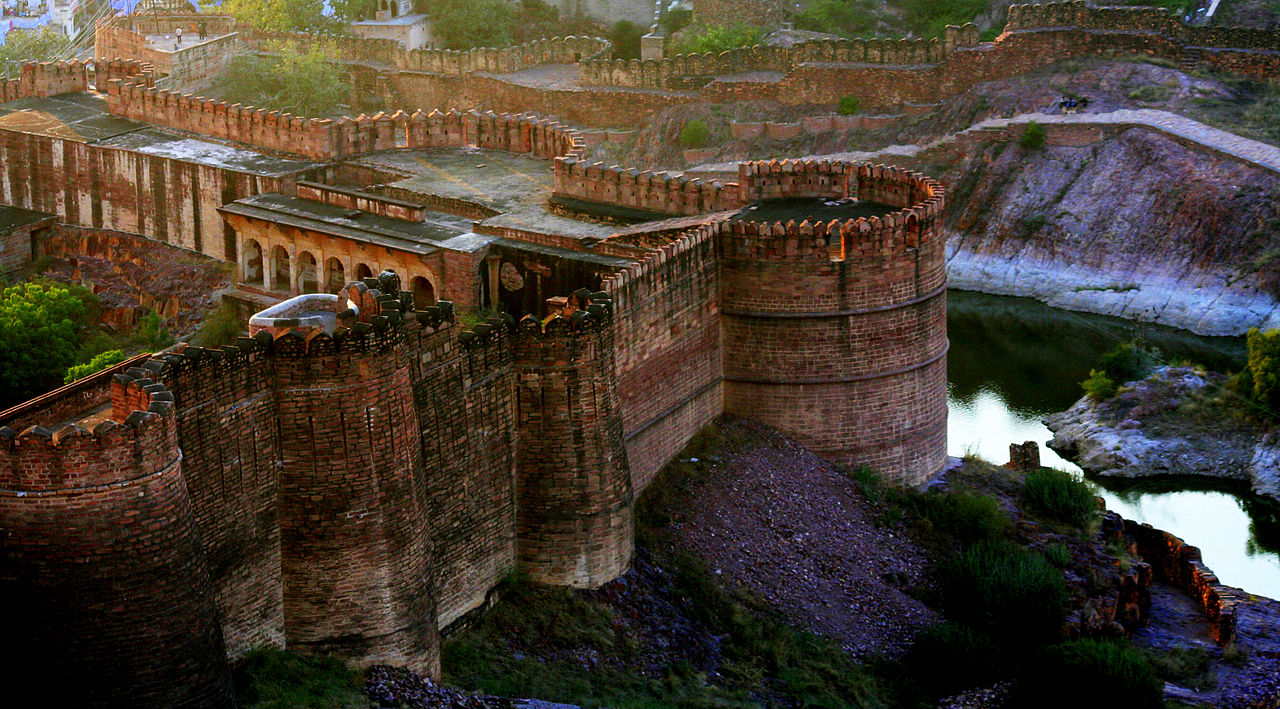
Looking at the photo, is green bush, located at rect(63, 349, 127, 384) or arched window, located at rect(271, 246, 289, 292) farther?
arched window, located at rect(271, 246, 289, 292)

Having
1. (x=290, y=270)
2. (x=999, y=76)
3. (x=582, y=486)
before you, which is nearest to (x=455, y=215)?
(x=290, y=270)

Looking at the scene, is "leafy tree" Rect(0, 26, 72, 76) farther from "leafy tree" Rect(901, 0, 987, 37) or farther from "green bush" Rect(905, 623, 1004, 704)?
"green bush" Rect(905, 623, 1004, 704)

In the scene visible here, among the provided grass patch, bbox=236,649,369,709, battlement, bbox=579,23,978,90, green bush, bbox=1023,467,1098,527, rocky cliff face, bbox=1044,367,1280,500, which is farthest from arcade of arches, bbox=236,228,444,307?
battlement, bbox=579,23,978,90

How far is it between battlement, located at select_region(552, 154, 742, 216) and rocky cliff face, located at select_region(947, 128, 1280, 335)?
16.6m

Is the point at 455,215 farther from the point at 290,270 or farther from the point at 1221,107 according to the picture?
the point at 1221,107

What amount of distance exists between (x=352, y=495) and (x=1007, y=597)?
935 centimetres

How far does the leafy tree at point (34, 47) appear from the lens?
57.1m

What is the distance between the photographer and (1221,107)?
161 feet

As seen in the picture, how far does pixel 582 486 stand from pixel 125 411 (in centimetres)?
636

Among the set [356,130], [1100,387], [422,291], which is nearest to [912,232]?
[422,291]

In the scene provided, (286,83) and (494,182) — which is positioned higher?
(286,83)

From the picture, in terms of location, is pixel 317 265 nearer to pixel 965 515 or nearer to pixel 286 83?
pixel 965 515

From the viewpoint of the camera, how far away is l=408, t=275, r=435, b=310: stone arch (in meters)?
30.5

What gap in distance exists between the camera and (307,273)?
3247 centimetres
